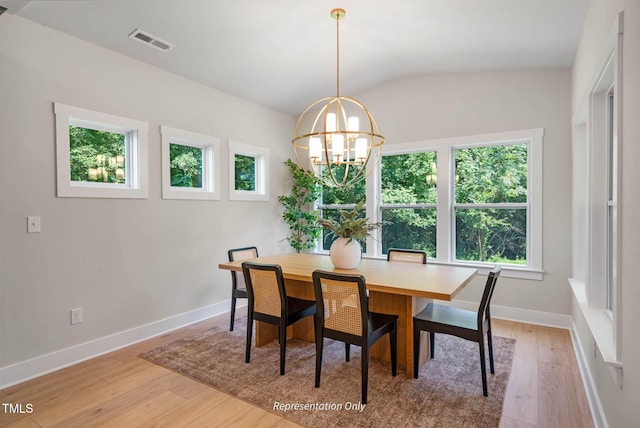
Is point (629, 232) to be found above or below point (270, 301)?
above

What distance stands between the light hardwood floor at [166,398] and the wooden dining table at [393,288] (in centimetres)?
79

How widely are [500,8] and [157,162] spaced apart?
3.44 meters

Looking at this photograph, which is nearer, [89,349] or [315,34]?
[89,349]

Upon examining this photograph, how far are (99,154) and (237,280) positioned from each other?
1.78m

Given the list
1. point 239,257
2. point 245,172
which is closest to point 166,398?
point 239,257

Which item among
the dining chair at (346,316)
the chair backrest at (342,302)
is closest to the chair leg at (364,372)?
the dining chair at (346,316)

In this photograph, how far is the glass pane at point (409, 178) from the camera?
183 inches

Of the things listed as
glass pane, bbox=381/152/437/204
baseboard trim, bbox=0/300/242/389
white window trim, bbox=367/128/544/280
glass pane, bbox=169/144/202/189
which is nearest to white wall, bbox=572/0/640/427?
white window trim, bbox=367/128/544/280

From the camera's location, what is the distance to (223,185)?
4.41m

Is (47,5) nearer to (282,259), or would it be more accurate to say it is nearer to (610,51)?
(282,259)

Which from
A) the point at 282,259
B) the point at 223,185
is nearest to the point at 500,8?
the point at 282,259

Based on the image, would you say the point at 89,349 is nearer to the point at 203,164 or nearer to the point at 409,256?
the point at 203,164

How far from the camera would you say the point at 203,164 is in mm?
4289

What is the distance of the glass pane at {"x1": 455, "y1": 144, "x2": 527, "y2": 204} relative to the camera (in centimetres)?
411
